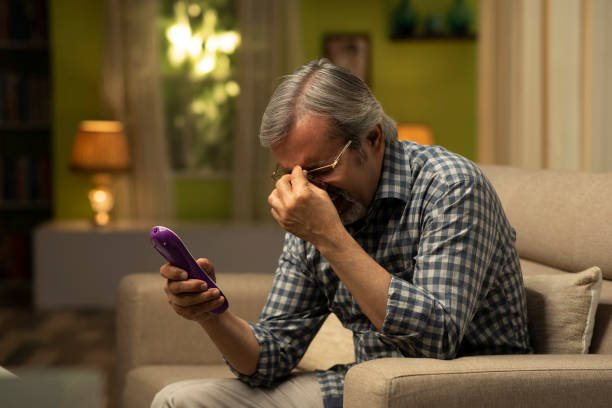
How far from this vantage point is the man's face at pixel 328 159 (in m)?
1.40

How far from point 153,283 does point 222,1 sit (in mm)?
3585

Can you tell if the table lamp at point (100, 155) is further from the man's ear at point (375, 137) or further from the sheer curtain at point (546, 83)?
the man's ear at point (375, 137)

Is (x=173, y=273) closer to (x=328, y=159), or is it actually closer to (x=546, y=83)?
(x=328, y=159)

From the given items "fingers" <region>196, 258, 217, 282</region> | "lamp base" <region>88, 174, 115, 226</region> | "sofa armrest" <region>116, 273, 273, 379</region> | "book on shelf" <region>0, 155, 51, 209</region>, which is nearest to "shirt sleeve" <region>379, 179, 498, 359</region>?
"fingers" <region>196, 258, 217, 282</region>

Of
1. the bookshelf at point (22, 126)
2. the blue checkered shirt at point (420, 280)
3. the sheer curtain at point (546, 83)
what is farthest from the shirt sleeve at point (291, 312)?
the bookshelf at point (22, 126)

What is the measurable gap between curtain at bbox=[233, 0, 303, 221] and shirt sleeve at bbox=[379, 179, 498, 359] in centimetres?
398

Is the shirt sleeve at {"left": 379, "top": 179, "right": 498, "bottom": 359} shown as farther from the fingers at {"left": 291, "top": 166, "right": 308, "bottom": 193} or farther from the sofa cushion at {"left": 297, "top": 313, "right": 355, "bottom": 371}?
the sofa cushion at {"left": 297, "top": 313, "right": 355, "bottom": 371}

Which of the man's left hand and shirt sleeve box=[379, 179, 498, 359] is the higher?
the man's left hand

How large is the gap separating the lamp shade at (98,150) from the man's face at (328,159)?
3.61m

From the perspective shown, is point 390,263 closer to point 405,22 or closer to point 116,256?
point 116,256

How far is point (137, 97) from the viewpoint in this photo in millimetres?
5258

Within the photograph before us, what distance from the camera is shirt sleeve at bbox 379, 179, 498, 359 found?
4.19ft

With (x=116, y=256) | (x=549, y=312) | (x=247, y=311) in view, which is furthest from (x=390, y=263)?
(x=116, y=256)

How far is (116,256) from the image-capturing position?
194 inches
